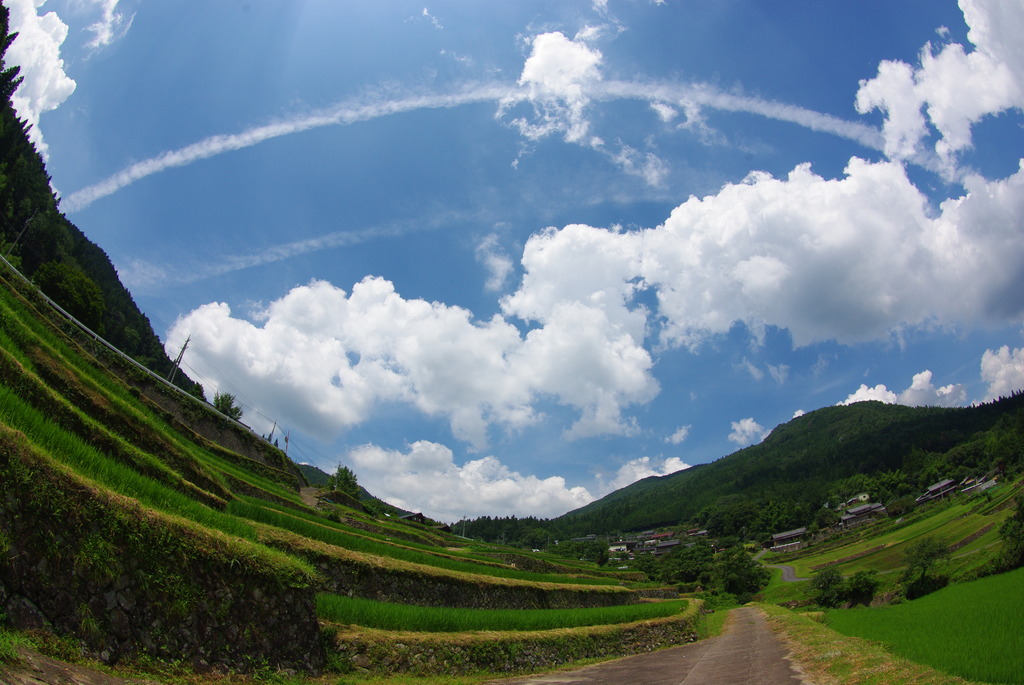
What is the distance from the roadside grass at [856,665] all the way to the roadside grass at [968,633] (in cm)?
48

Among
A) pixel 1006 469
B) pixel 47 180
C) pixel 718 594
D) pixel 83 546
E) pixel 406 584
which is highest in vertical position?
pixel 1006 469

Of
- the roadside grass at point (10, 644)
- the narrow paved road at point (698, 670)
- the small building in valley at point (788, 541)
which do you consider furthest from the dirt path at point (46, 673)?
the small building in valley at point (788, 541)

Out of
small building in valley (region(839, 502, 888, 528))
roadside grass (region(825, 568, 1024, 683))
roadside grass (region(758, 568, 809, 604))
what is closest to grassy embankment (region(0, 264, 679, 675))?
roadside grass (region(825, 568, 1024, 683))

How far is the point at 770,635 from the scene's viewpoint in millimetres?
24047

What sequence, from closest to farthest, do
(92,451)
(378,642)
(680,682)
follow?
(92,451)
(378,642)
(680,682)

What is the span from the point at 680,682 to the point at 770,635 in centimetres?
1624

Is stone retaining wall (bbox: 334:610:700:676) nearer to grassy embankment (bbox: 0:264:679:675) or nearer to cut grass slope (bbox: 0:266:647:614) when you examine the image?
grassy embankment (bbox: 0:264:679:675)

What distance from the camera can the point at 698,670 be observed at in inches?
567

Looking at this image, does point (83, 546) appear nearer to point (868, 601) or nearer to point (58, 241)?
point (868, 601)

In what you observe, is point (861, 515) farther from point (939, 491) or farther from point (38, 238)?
point (38, 238)

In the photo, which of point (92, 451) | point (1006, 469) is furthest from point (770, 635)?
point (1006, 469)

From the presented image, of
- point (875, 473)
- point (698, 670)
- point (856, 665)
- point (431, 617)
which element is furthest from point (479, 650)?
point (875, 473)

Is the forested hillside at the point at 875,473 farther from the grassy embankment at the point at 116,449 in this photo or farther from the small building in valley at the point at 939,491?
the grassy embankment at the point at 116,449

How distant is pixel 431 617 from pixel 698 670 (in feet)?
27.3
